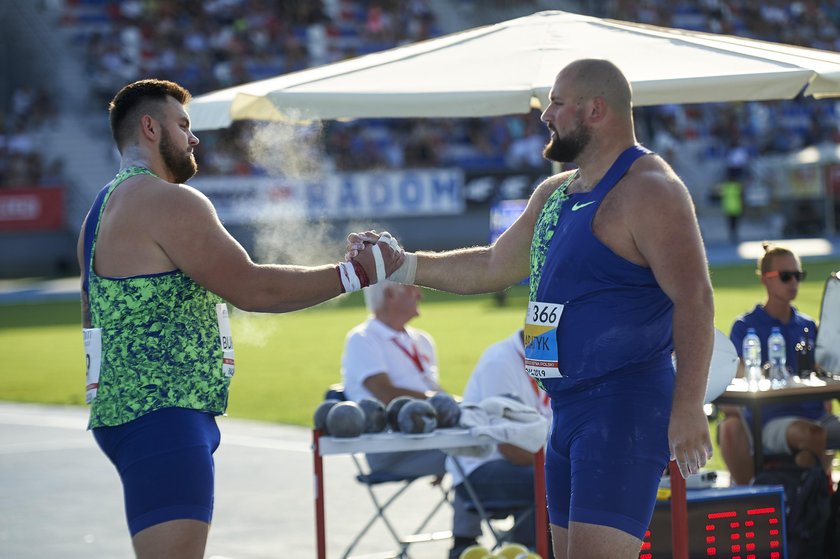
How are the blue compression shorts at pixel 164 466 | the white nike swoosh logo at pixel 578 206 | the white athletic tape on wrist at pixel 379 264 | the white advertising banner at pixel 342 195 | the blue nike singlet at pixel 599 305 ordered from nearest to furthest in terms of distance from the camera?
the blue compression shorts at pixel 164 466, the blue nike singlet at pixel 599 305, the white nike swoosh logo at pixel 578 206, the white athletic tape on wrist at pixel 379 264, the white advertising banner at pixel 342 195

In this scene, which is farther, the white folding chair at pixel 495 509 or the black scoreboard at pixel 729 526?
the white folding chair at pixel 495 509

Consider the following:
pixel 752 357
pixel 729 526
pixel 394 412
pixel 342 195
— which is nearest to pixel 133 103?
pixel 394 412

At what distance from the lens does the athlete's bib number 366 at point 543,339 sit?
4.12 metres

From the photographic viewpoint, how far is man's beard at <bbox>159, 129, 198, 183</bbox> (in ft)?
13.5

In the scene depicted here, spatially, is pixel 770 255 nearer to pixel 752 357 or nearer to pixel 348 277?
pixel 752 357

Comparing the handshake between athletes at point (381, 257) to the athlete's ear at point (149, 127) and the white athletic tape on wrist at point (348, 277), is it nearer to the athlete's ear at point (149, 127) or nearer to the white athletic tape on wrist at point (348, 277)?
the white athletic tape on wrist at point (348, 277)

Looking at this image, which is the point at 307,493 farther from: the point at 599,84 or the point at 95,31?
the point at 95,31

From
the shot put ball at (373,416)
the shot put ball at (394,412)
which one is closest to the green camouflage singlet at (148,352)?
the shot put ball at (373,416)

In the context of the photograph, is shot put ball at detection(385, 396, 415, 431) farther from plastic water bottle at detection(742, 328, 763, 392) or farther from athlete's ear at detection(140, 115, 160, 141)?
athlete's ear at detection(140, 115, 160, 141)

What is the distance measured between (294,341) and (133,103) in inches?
615

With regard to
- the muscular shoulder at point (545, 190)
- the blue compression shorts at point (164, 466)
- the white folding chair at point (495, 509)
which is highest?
the muscular shoulder at point (545, 190)

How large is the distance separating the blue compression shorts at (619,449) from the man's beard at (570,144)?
750 millimetres

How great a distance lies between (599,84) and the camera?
4.11m

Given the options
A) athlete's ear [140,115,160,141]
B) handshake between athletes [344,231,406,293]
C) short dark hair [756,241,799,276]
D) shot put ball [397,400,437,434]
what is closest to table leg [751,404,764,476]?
short dark hair [756,241,799,276]
